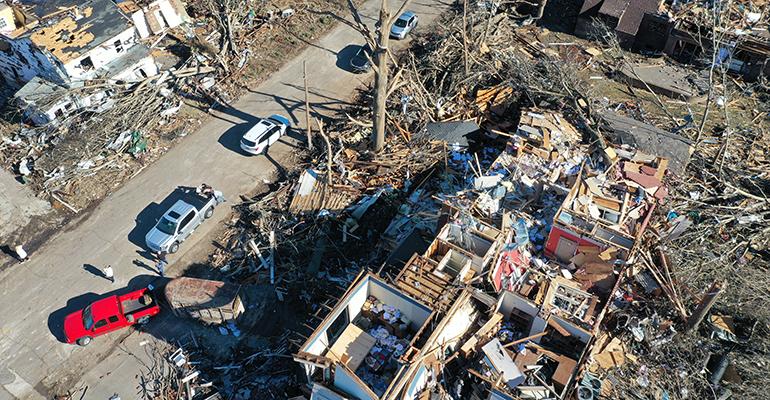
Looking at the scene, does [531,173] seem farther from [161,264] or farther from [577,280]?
[161,264]

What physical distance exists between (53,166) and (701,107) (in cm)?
3052

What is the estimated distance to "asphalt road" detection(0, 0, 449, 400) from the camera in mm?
21219

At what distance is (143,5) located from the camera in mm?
32250

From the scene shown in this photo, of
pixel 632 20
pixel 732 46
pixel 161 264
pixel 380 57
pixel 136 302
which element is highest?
pixel 732 46

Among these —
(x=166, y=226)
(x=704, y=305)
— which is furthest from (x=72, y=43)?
(x=704, y=305)

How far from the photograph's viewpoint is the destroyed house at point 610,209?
65.2 ft

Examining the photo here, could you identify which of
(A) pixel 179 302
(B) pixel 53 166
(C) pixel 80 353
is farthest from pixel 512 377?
(B) pixel 53 166

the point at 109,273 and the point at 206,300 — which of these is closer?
the point at 206,300

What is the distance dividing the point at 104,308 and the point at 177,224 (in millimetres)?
4110

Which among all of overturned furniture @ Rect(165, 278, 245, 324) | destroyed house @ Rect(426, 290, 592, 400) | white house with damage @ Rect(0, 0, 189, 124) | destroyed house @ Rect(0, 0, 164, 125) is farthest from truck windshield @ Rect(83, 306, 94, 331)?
destroyed house @ Rect(426, 290, 592, 400)

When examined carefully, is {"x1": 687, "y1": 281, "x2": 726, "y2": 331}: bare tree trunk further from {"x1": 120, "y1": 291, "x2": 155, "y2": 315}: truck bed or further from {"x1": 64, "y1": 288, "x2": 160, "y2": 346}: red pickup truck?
{"x1": 120, "y1": 291, "x2": 155, "y2": 315}: truck bed

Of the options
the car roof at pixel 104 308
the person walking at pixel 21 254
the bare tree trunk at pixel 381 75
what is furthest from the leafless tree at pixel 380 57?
the person walking at pixel 21 254

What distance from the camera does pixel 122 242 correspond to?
25.0m

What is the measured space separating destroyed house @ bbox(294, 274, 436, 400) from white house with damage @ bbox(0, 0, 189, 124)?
18.4 metres
